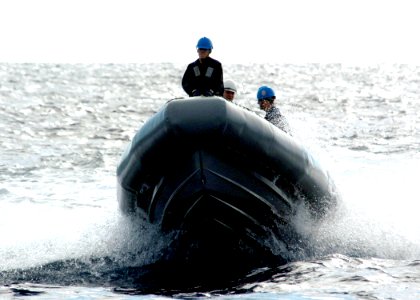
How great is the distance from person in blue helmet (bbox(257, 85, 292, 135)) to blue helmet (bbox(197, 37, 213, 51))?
38.8 inches

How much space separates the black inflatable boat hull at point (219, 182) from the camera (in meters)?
6.81

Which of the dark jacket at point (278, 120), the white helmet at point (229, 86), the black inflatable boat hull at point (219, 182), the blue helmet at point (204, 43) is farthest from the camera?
the white helmet at point (229, 86)

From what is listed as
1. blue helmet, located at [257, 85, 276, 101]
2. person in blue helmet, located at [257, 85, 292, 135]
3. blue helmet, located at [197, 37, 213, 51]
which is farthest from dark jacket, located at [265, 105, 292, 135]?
blue helmet, located at [197, 37, 213, 51]

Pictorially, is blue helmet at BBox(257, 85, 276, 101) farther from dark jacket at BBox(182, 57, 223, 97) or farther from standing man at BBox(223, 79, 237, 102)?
dark jacket at BBox(182, 57, 223, 97)

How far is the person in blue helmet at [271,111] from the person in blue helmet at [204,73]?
2.38 ft

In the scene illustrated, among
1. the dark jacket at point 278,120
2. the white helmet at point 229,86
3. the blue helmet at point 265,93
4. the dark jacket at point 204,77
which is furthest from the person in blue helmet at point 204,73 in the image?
the blue helmet at point 265,93

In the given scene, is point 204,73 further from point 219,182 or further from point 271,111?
point 219,182

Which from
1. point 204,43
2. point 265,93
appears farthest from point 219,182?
point 265,93

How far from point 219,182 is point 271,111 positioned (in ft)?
5.91

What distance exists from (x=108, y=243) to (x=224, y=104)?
2294mm

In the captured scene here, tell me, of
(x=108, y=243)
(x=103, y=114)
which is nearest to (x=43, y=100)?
(x=103, y=114)

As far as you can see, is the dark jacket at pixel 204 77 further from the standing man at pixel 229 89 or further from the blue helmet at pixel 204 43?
→ the standing man at pixel 229 89

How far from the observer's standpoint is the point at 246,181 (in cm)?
712

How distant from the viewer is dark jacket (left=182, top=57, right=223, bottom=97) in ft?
26.4
